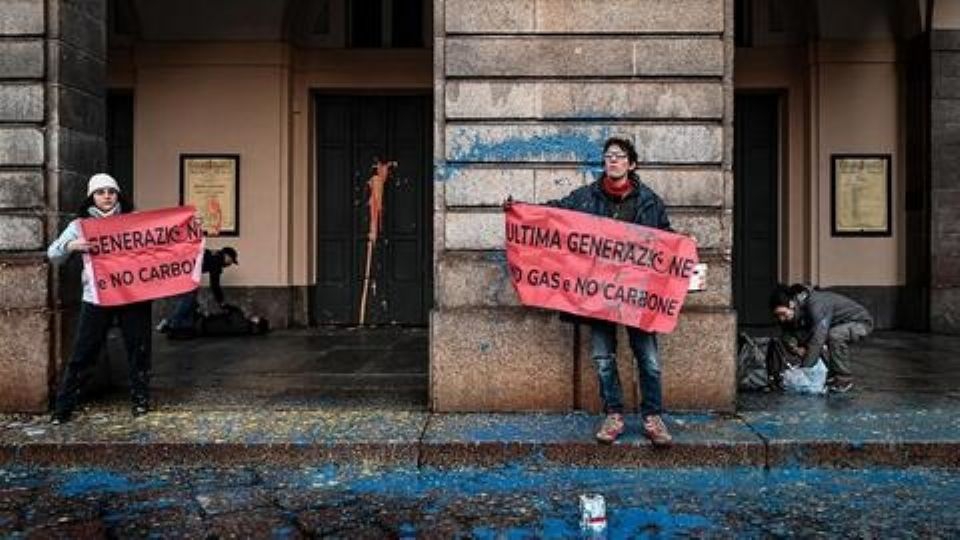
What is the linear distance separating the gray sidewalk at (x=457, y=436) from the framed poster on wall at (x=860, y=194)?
6628mm

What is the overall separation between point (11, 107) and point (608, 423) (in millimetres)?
5531

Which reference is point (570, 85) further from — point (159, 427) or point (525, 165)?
point (159, 427)

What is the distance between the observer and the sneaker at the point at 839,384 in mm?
9174

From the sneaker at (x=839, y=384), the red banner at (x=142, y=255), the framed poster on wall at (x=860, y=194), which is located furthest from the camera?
the framed poster on wall at (x=860, y=194)

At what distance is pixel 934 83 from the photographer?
1420 centimetres

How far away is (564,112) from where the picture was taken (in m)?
8.35

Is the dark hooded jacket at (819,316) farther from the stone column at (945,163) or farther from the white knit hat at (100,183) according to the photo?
the white knit hat at (100,183)

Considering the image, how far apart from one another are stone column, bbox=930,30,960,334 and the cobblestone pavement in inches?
316

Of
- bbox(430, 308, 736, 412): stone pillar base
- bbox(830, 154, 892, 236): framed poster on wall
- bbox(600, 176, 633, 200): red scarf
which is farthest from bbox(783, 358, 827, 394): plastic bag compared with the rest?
bbox(830, 154, 892, 236): framed poster on wall

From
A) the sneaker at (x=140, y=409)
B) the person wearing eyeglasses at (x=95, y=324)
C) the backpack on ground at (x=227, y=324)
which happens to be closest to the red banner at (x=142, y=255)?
the person wearing eyeglasses at (x=95, y=324)

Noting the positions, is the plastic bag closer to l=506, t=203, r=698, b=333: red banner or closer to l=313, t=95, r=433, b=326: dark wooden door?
l=506, t=203, r=698, b=333: red banner

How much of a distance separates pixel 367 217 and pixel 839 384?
822 centimetres

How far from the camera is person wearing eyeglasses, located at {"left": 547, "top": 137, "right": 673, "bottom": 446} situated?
23.8ft

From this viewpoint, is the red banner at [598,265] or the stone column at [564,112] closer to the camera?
the red banner at [598,265]
